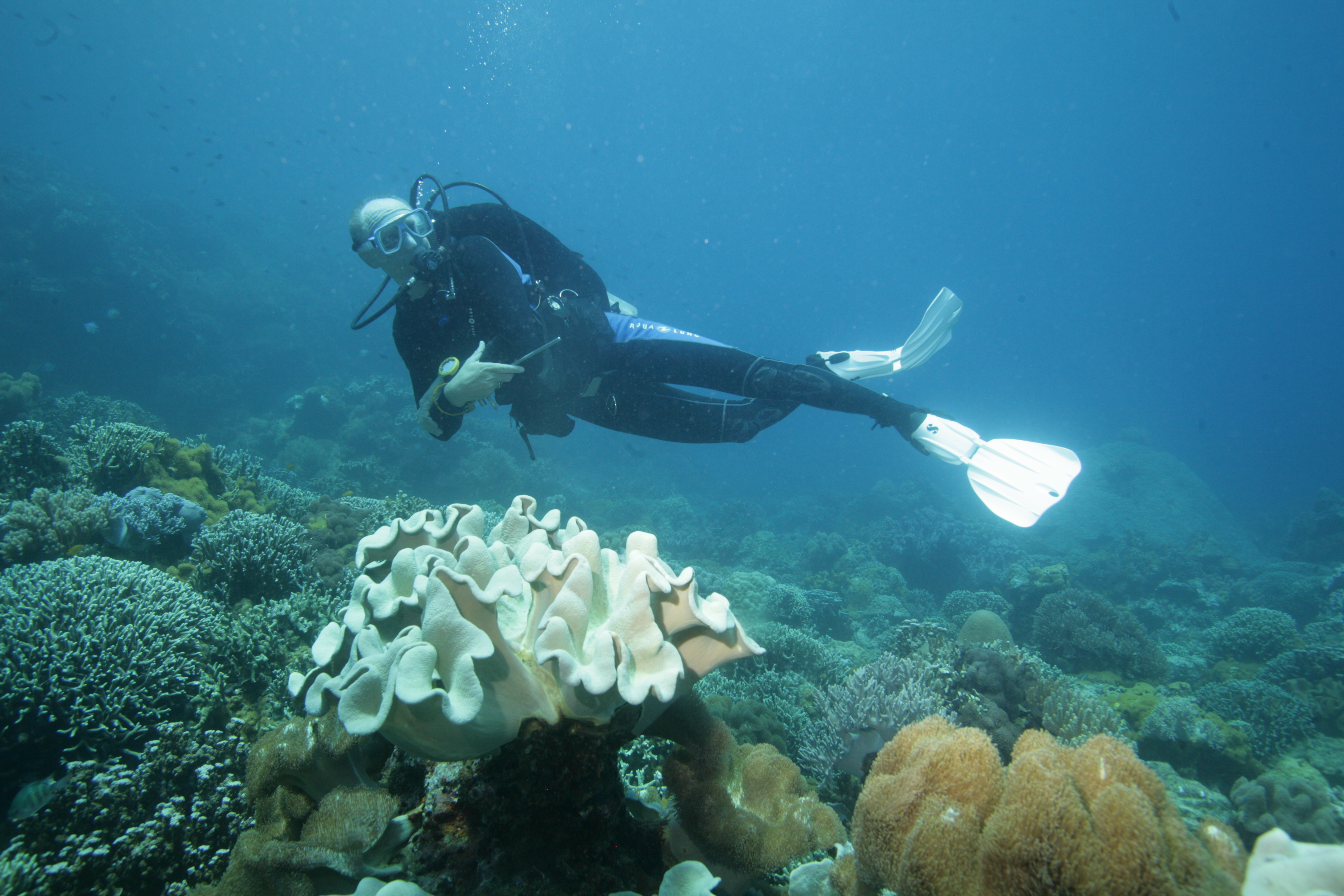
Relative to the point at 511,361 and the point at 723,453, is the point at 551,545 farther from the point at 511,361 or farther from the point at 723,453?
the point at 723,453

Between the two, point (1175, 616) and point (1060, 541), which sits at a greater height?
point (1060, 541)

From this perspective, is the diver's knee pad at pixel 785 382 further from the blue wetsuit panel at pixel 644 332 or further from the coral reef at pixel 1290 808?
the coral reef at pixel 1290 808

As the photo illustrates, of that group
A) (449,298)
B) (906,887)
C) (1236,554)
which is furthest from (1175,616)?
(449,298)

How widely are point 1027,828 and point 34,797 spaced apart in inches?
171

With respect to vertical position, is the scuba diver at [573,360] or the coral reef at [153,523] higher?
the scuba diver at [573,360]

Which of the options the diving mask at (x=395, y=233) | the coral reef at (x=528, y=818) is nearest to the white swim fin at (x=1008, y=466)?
the coral reef at (x=528, y=818)

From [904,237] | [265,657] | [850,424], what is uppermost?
[904,237]

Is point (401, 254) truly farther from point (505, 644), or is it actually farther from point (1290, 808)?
point (1290, 808)

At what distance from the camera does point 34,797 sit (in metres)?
2.54

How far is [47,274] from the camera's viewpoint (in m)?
22.2

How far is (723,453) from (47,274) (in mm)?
53637

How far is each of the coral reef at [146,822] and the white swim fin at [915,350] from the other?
21.5 feet

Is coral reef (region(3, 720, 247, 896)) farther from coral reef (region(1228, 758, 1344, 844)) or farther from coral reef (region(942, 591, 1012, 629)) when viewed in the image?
coral reef (region(942, 591, 1012, 629))

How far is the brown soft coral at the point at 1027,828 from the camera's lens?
1.21m
